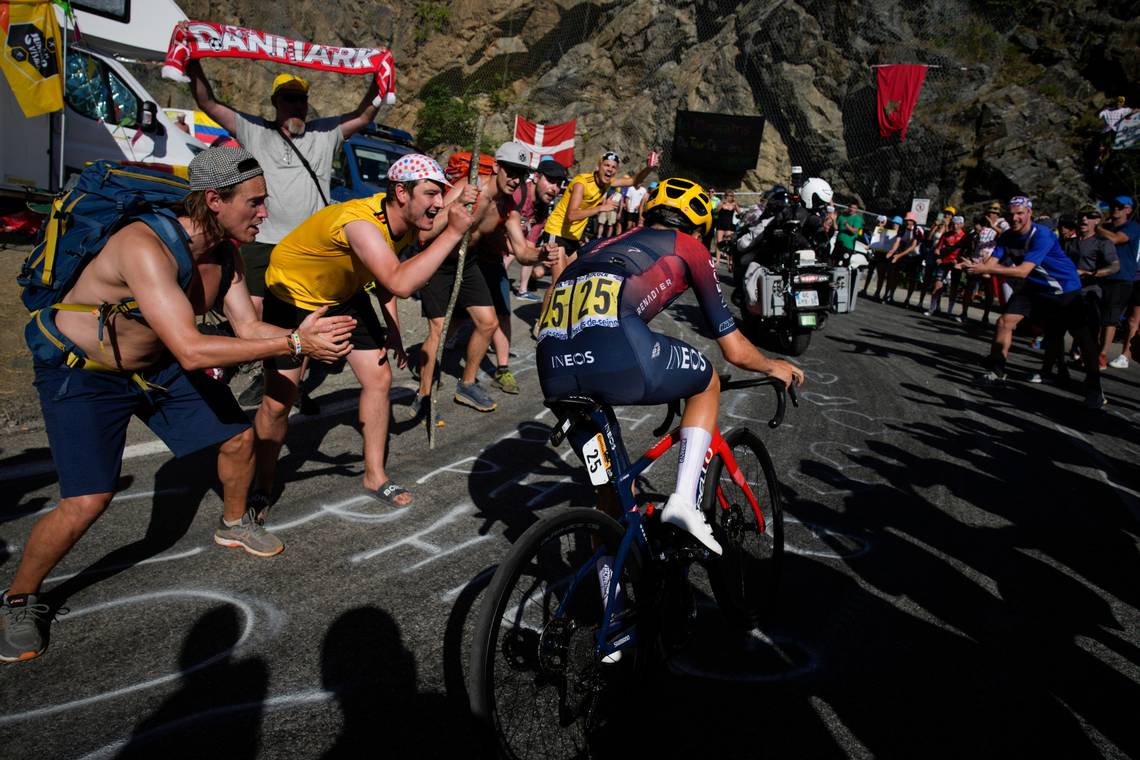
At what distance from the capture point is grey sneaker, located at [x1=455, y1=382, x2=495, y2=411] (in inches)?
235

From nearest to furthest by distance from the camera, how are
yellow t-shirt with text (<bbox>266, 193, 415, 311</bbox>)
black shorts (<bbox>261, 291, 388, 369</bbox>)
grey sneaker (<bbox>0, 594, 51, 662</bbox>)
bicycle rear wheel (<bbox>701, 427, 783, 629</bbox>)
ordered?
grey sneaker (<bbox>0, 594, 51, 662</bbox>), bicycle rear wheel (<bbox>701, 427, 783, 629</bbox>), yellow t-shirt with text (<bbox>266, 193, 415, 311</bbox>), black shorts (<bbox>261, 291, 388, 369</bbox>)

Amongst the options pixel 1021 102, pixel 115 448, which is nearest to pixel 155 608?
pixel 115 448

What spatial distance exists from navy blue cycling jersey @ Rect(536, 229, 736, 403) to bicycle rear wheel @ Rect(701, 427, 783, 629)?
1.54 ft

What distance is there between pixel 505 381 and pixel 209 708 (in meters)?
4.30

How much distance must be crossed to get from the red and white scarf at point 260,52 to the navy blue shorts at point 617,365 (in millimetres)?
3842

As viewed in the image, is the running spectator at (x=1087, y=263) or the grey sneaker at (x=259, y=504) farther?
the running spectator at (x=1087, y=263)

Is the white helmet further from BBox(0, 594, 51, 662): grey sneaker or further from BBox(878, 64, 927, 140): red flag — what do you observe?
BBox(878, 64, 927, 140): red flag

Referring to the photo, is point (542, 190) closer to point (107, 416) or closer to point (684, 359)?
point (684, 359)

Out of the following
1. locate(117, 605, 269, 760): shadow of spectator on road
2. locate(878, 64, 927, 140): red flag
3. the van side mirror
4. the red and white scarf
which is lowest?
locate(117, 605, 269, 760): shadow of spectator on road

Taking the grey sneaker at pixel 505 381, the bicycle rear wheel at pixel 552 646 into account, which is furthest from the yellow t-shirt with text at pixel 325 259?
the grey sneaker at pixel 505 381

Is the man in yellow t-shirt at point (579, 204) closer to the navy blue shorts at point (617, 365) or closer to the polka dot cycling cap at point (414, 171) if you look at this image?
the polka dot cycling cap at point (414, 171)

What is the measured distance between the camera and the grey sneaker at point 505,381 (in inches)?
256

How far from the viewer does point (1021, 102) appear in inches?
918

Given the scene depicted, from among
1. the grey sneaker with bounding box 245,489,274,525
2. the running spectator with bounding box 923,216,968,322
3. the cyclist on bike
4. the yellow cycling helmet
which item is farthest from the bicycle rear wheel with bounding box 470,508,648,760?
the running spectator with bounding box 923,216,968,322
